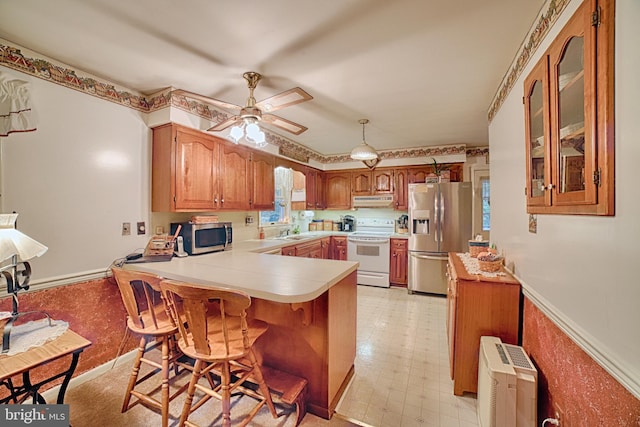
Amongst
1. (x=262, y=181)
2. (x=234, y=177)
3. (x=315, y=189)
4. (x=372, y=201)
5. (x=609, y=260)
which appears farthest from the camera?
(x=315, y=189)

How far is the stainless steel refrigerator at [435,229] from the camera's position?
391 centimetres

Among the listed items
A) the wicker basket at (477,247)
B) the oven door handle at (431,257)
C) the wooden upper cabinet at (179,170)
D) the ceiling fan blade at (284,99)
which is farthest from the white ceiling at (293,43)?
the oven door handle at (431,257)

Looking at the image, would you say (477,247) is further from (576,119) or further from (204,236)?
(204,236)

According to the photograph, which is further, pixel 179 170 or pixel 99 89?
pixel 179 170

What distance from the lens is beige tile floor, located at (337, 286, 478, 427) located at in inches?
65.7

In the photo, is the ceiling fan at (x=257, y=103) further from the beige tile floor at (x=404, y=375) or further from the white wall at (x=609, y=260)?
the beige tile floor at (x=404, y=375)

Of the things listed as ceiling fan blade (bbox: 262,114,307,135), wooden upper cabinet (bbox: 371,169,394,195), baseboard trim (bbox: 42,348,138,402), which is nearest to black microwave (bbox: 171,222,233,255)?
baseboard trim (bbox: 42,348,138,402)

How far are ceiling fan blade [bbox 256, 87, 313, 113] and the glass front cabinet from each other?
49.5 inches

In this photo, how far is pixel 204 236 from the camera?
267 cm

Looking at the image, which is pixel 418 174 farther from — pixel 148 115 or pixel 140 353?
pixel 140 353

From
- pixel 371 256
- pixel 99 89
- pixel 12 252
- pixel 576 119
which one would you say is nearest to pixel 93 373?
pixel 12 252

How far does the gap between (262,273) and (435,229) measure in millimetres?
3143

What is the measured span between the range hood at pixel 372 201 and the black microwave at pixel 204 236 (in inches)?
108

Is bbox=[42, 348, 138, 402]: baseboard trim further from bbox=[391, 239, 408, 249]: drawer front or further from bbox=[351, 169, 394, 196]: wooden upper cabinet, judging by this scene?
bbox=[351, 169, 394, 196]: wooden upper cabinet
